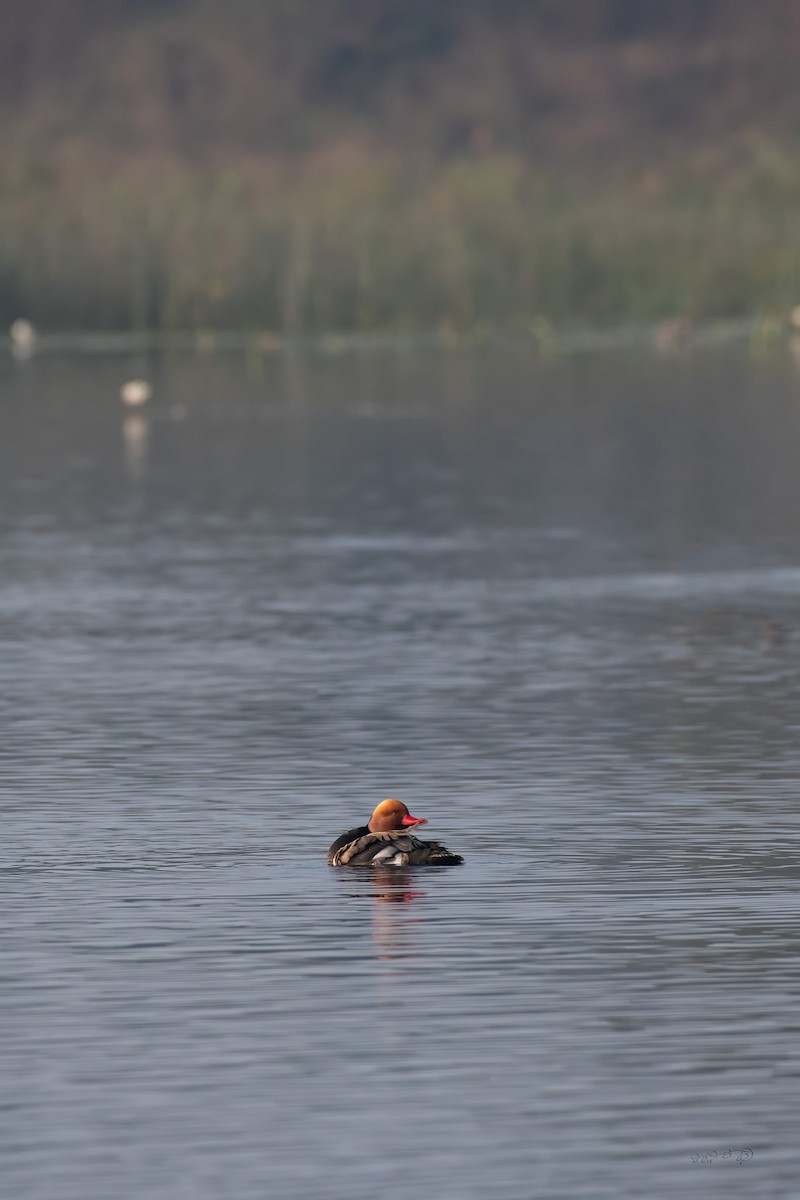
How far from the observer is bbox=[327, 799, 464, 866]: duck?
16.0 metres

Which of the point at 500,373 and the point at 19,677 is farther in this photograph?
the point at 500,373

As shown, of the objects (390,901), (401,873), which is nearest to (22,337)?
(401,873)

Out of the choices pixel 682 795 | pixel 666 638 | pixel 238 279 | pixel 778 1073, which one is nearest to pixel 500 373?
pixel 238 279

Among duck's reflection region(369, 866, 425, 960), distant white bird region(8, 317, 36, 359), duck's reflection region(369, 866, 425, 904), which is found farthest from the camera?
distant white bird region(8, 317, 36, 359)

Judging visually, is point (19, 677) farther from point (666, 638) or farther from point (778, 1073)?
point (778, 1073)

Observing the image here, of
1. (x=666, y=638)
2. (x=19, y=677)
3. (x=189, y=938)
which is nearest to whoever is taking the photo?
(x=189, y=938)

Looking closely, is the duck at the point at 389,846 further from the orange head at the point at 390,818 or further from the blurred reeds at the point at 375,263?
the blurred reeds at the point at 375,263

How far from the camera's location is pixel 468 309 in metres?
112

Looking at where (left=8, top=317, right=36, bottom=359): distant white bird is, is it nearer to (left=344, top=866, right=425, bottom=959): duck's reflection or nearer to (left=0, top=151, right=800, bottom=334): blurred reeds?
(left=0, top=151, right=800, bottom=334): blurred reeds

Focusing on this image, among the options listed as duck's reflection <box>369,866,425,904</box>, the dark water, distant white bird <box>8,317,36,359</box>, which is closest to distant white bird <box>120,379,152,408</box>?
distant white bird <box>8,317,36,359</box>

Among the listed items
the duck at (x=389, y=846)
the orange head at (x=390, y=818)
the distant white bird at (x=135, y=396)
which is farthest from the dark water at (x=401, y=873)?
the distant white bird at (x=135, y=396)

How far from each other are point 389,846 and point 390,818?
0.14m

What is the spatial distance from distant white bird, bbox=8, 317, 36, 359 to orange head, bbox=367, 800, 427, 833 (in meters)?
89.6

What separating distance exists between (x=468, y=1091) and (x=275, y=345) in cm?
10359
